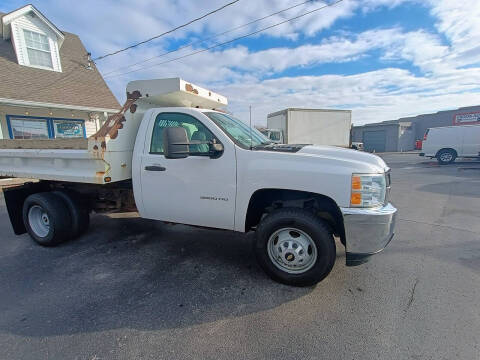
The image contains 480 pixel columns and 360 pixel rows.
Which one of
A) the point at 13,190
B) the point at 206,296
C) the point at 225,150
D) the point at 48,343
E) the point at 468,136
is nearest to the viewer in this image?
the point at 48,343

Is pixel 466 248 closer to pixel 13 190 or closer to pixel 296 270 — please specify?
pixel 296 270

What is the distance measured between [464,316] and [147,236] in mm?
4417

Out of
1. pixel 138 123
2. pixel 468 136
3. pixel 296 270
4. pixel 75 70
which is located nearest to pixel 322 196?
pixel 296 270

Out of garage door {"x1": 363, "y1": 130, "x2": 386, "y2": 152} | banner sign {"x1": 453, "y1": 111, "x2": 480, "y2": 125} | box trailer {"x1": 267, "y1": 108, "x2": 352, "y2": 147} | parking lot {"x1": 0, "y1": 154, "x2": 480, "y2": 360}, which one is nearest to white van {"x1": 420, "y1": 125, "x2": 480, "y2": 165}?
box trailer {"x1": 267, "y1": 108, "x2": 352, "y2": 147}

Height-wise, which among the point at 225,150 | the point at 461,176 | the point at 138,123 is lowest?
the point at 461,176

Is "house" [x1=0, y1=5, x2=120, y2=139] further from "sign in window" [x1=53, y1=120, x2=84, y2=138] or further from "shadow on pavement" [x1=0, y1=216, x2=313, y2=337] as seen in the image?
"shadow on pavement" [x1=0, y1=216, x2=313, y2=337]

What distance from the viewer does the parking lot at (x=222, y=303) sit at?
2.04 metres

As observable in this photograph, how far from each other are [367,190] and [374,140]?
117 ft

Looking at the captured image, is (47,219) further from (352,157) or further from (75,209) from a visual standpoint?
(352,157)

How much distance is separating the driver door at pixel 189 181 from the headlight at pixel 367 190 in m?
1.34

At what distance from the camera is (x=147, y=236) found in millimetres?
4406

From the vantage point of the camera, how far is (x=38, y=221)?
13.9ft

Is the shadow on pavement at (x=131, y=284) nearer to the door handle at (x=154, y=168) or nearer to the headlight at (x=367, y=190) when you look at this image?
the headlight at (x=367, y=190)

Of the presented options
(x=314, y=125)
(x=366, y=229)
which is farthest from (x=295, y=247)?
(x=314, y=125)
